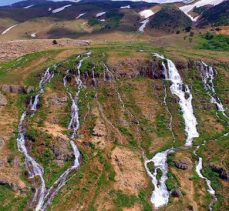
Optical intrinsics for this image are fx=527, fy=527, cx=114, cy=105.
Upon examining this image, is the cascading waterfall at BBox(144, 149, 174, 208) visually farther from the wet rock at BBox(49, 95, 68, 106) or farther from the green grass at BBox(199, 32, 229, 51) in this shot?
the green grass at BBox(199, 32, 229, 51)

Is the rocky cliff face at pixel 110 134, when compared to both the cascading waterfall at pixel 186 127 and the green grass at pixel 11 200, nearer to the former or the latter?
the green grass at pixel 11 200

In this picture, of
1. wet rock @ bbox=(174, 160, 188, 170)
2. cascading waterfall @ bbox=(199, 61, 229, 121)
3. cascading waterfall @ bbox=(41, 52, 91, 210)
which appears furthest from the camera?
cascading waterfall @ bbox=(199, 61, 229, 121)

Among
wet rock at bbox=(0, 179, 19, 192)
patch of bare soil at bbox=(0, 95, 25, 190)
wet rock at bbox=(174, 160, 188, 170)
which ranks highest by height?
patch of bare soil at bbox=(0, 95, 25, 190)

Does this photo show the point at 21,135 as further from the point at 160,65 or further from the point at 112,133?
the point at 160,65

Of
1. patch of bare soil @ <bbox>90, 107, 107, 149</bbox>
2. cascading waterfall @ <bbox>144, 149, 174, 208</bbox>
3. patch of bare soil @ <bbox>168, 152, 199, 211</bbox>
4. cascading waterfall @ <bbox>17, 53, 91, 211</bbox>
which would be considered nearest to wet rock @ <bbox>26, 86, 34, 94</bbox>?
cascading waterfall @ <bbox>17, 53, 91, 211</bbox>

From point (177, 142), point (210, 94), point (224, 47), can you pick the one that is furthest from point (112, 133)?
point (224, 47)

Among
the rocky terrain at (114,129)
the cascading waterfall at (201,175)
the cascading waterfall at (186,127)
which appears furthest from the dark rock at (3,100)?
the cascading waterfall at (201,175)

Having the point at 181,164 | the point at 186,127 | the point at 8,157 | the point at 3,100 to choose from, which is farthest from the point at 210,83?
the point at 8,157
